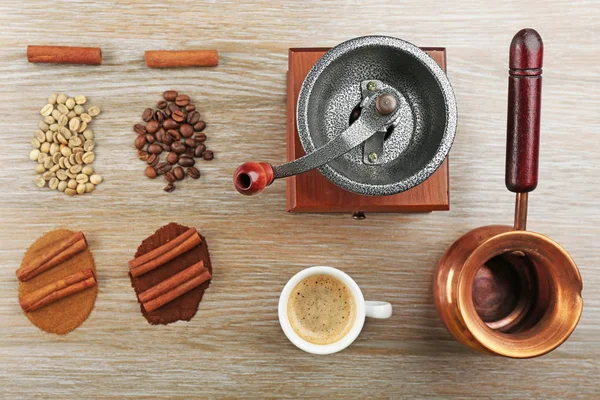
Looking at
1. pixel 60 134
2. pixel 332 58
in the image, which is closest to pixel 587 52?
pixel 332 58

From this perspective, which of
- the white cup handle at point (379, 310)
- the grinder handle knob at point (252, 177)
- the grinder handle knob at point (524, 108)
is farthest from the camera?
the white cup handle at point (379, 310)

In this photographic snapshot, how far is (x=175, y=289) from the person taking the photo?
3.64 ft

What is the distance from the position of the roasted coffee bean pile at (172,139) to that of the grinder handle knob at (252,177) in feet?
1.04

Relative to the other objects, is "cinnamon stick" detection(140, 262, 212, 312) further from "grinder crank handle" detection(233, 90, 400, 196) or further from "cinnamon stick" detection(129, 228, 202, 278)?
"grinder crank handle" detection(233, 90, 400, 196)

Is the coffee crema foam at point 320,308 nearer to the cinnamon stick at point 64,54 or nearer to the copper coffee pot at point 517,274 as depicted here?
the copper coffee pot at point 517,274

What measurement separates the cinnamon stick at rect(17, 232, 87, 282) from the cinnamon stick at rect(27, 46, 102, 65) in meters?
0.32

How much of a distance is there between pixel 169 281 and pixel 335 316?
12.0 inches

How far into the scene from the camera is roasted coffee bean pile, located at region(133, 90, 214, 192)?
3.70 ft

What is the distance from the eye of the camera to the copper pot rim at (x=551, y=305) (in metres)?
0.96

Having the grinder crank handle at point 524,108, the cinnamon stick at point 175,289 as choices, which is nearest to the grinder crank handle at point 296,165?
the grinder crank handle at point 524,108

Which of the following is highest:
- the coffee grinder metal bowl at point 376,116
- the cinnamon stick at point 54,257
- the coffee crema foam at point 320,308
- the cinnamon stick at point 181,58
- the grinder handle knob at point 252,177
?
the cinnamon stick at point 181,58

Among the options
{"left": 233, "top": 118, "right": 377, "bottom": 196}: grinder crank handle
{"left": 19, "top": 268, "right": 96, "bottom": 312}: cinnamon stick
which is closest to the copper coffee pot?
{"left": 233, "top": 118, "right": 377, "bottom": 196}: grinder crank handle

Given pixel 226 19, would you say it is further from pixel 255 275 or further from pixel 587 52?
pixel 587 52

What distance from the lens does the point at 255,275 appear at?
1134mm
